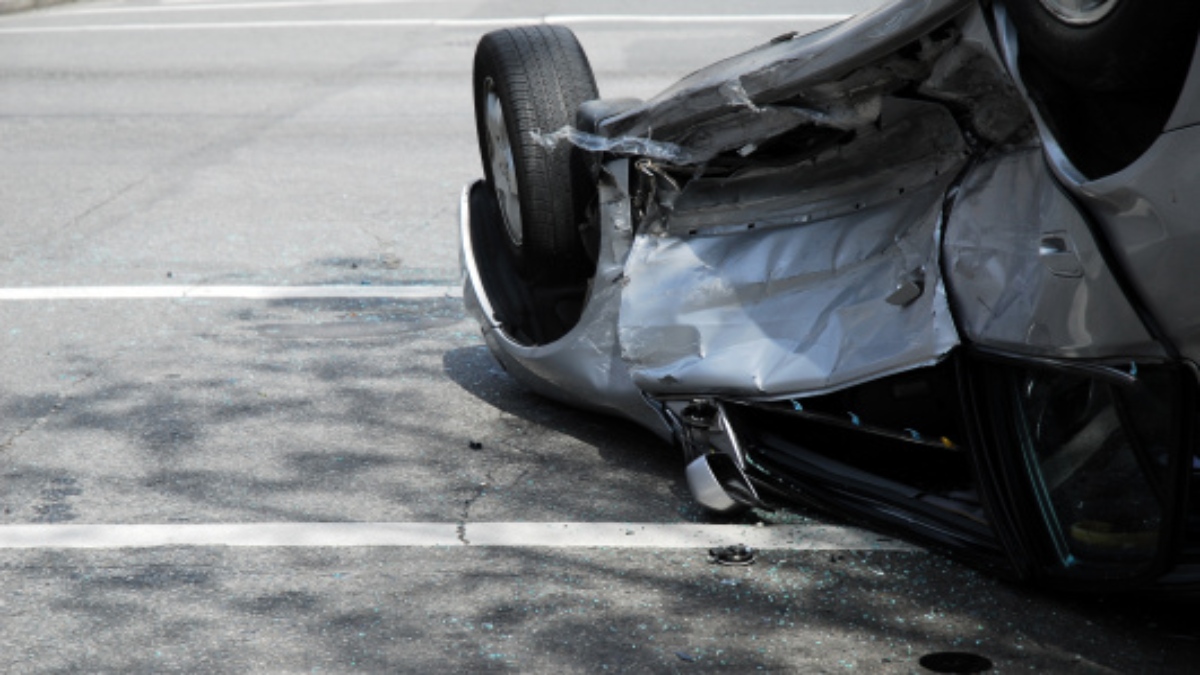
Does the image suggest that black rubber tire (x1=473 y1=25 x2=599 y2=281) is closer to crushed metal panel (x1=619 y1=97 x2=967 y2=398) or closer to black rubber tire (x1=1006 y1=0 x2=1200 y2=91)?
crushed metal panel (x1=619 y1=97 x2=967 y2=398)

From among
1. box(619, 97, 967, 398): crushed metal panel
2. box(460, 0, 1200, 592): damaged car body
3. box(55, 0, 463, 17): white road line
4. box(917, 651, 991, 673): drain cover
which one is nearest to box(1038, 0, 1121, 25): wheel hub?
box(460, 0, 1200, 592): damaged car body

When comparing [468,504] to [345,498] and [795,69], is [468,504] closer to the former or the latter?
[345,498]

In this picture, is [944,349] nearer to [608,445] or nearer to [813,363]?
[813,363]

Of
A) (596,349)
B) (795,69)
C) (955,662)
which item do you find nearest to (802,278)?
(795,69)

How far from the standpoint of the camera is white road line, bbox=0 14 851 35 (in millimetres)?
14398

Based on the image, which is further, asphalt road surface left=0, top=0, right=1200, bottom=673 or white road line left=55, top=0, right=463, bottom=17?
white road line left=55, top=0, right=463, bottom=17

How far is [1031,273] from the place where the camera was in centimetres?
319

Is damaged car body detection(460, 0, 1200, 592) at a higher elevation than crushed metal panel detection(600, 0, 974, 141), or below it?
below

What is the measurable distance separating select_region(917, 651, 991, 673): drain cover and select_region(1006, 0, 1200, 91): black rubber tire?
3.92ft

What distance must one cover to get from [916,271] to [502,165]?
1.79 meters

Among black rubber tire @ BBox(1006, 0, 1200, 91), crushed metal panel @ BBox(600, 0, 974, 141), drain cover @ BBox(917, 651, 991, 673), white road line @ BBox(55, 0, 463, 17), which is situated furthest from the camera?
white road line @ BBox(55, 0, 463, 17)

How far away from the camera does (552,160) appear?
15.4 feet

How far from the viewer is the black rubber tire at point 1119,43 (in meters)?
2.63

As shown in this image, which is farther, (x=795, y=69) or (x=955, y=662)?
(x=795, y=69)
